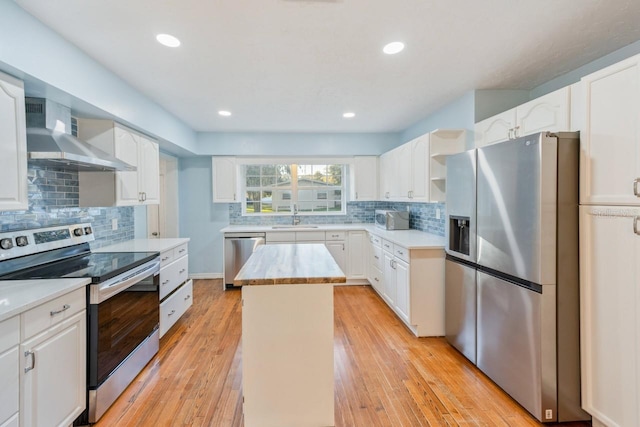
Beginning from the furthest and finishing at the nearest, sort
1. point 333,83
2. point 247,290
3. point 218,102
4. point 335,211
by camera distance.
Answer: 1. point 335,211
2. point 218,102
3. point 333,83
4. point 247,290

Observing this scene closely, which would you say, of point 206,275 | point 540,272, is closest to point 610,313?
point 540,272

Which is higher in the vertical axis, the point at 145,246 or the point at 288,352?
the point at 145,246

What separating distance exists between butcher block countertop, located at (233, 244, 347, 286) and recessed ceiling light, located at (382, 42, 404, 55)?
1.55 meters

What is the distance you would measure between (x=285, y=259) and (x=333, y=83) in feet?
5.52

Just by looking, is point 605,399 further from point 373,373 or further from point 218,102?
point 218,102

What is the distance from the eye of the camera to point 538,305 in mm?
1749

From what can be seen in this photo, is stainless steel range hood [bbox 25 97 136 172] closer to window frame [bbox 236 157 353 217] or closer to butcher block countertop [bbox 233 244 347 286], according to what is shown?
butcher block countertop [bbox 233 244 347 286]

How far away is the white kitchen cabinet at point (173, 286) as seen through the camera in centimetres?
274

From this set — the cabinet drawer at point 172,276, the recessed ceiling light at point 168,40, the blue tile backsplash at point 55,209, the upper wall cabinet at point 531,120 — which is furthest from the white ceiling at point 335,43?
the cabinet drawer at point 172,276

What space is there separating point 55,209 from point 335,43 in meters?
2.52

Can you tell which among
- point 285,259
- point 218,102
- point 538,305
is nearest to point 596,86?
point 538,305

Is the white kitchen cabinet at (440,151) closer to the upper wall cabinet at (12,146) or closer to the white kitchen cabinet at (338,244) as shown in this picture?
the white kitchen cabinet at (338,244)

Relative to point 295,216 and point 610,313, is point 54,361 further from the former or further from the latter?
point 295,216

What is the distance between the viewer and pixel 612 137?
59.6 inches
